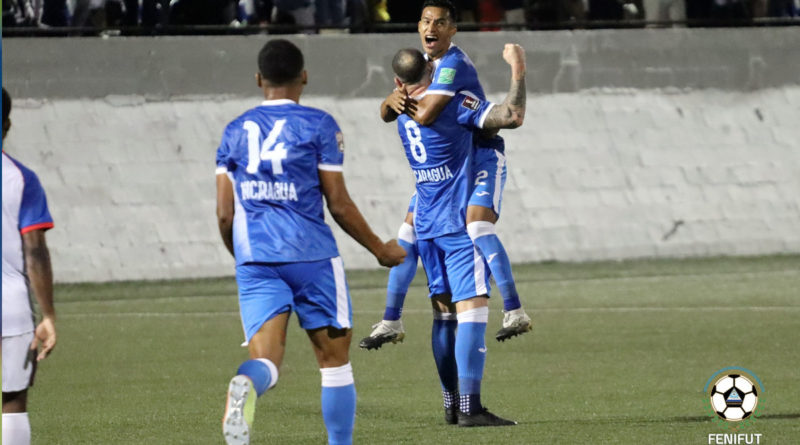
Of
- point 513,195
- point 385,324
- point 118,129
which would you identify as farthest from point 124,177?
point 385,324

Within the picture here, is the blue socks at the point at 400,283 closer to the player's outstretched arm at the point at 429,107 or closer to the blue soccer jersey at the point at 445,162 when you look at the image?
the blue soccer jersey at the point at 445,162

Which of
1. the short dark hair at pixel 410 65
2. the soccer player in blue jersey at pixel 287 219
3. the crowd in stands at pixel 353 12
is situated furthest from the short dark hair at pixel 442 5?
the crowd in stands at pixel 353 12

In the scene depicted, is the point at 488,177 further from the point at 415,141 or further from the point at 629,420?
the point at 629,420

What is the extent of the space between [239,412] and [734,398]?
3.96 metres

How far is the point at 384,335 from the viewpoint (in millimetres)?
8133

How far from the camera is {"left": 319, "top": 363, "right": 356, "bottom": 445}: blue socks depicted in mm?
6020

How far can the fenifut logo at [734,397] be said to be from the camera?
309 inches

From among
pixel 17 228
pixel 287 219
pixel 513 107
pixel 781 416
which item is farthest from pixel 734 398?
pixel 17 228

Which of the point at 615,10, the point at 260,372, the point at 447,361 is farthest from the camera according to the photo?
the point at 615,10

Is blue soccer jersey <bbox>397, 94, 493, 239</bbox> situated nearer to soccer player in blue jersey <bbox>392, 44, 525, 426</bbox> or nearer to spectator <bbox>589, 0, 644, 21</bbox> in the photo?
soccer player in blue jersey <bbox>392, 44, 525, 426</bbox>

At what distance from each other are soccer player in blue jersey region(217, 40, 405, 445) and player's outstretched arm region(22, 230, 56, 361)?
2.92ft

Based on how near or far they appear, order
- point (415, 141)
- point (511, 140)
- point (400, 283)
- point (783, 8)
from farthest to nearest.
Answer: point (783, 8) < point (511, 140) < point (400, 283) < point (415, 141)

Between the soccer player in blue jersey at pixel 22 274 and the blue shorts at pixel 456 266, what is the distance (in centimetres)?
296

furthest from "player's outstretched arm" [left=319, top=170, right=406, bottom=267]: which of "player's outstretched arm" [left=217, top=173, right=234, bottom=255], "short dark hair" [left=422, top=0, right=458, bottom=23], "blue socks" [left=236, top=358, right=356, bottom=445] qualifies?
"short dark hair" [left=422, top=0, right=458, bottom=23]
